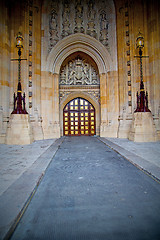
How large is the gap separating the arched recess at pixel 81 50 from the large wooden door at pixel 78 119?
3.02m

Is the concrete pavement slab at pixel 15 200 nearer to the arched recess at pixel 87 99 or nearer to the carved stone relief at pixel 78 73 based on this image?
the arched recess at pixel 87 99

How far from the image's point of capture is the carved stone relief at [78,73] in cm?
1212

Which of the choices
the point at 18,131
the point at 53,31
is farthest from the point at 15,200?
the point at 53,31

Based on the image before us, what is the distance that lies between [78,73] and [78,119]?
12.7ft

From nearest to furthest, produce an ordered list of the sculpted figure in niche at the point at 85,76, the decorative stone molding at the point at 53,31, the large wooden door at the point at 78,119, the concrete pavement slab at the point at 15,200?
the concrete pavement slab at the point at 15,200
the decorative stone molding at the point at 53,31
the large wooden door at the point at 78,119
the sculpted figure in niche at the point at 85,76

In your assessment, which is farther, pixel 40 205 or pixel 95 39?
pixel 95 39

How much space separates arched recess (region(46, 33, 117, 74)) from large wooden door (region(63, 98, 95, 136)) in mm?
3022

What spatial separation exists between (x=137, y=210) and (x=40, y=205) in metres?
1.21

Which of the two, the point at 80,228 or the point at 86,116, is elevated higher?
the point at 86,116

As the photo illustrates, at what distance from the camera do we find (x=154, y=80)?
9.05 meters

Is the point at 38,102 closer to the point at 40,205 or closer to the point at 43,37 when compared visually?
the point at 43,37

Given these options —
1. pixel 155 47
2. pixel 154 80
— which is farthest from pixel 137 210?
pixel 155 47

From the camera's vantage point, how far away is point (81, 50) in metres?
11.4

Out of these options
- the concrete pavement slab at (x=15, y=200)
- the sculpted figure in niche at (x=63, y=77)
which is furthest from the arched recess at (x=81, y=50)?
the concrete pavement slab at (x=15, y=200)
